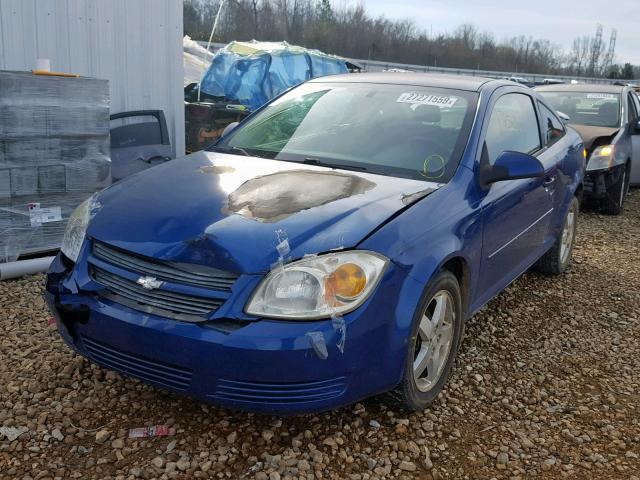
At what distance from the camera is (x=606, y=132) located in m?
7.95

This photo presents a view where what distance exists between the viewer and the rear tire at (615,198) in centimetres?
788

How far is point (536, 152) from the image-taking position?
438cm

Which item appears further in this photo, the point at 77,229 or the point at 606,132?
the point at 606,132

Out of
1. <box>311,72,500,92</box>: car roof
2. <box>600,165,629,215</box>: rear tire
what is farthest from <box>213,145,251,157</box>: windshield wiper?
<box>600,165,629,215</box>: rear tire

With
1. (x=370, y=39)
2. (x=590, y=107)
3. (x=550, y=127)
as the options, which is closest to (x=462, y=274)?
(x=550, y=127)

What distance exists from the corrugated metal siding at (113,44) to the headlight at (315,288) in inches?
175

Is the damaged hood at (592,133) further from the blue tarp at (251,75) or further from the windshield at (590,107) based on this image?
the blue tarp at (251,75)

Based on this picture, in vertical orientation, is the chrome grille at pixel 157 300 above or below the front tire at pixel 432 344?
above

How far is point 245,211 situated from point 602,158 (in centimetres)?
628

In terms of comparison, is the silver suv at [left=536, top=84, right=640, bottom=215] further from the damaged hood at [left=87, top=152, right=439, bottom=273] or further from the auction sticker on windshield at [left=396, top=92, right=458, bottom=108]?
the damaged hood at [left=87, top=152, right=439, bottom=273]

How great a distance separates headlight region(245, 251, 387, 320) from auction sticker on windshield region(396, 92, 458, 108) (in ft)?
5.18

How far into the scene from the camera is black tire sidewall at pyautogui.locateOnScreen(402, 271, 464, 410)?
105 inches

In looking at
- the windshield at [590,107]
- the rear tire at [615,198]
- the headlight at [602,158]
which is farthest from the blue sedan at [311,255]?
the windshield at [590,107]

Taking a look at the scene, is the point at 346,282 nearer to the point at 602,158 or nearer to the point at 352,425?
the point at 352,425
